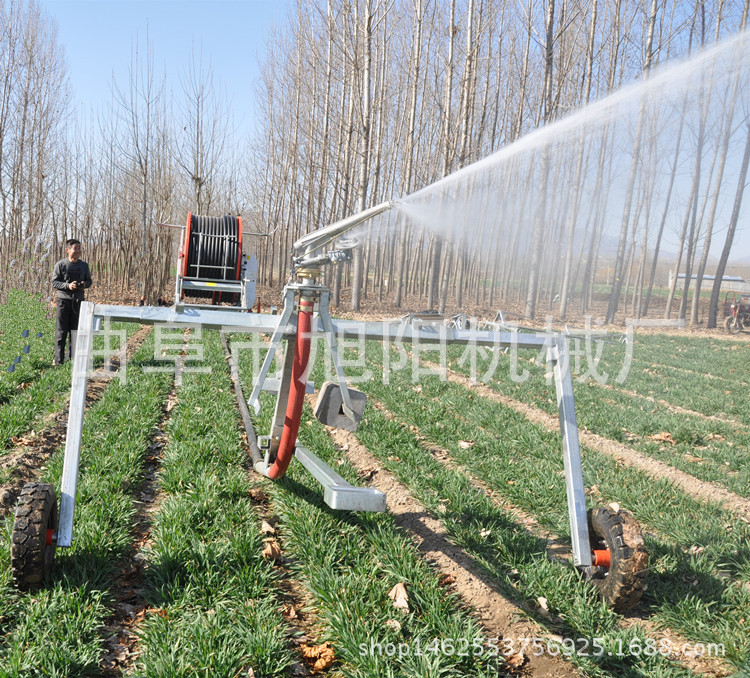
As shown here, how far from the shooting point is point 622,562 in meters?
2.89

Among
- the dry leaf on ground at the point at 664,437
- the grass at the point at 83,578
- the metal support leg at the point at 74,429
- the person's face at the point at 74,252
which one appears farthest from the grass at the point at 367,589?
the person's face at the point at 74,252

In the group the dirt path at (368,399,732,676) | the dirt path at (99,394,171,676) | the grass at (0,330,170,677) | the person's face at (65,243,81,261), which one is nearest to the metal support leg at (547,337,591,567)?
the dirt path at (368,399,732,676)

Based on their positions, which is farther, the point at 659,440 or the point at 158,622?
the point at 659,440

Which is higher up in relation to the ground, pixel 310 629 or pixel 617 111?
pixel 617 111

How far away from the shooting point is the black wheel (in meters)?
2.78

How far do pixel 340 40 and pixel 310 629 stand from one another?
69.3ft

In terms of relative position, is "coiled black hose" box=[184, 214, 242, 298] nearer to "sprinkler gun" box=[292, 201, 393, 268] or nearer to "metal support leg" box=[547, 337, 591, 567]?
"sprinkler gun" box=[292, 201, 393, 268]

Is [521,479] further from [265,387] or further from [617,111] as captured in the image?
[617,111]

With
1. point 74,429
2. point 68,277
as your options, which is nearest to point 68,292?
point 68,277

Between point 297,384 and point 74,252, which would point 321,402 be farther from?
point 74,252

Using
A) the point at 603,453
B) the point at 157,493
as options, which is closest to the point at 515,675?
the point at 157,493

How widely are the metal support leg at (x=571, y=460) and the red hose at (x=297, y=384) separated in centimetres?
141

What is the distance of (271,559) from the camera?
11.4 feet

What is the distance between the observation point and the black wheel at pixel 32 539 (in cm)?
278
